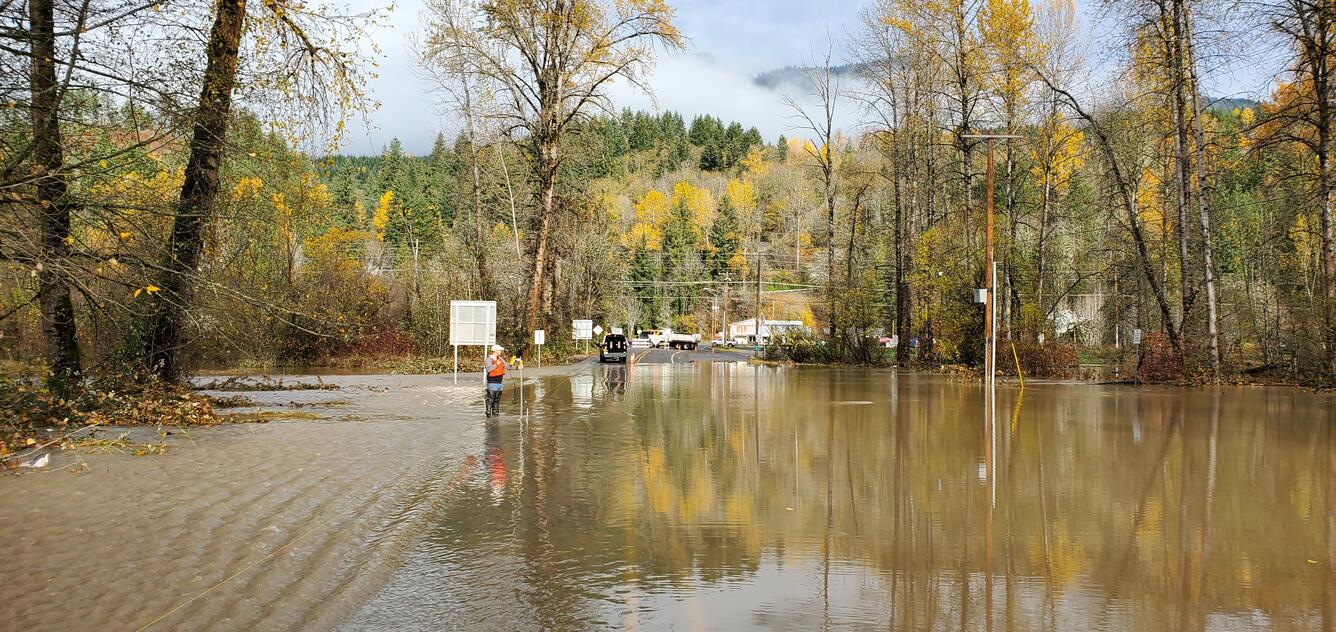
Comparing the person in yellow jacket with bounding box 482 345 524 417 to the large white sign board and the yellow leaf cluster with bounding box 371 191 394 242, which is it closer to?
the large white sign board

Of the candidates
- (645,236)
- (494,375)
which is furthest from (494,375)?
Result: (645,236)

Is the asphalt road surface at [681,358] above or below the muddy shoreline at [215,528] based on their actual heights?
above

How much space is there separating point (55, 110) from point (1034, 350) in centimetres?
3599

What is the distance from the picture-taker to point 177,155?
12.4 metres

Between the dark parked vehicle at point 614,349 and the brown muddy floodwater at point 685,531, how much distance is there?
3989cm

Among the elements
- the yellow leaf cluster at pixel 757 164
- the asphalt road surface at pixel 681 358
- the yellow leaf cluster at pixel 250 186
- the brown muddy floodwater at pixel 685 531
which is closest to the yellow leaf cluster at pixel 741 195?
the yellow leaf cluster at pixel 757 164

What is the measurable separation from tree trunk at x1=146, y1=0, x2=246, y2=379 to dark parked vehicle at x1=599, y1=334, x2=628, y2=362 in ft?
127

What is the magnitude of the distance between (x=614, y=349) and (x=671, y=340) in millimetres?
44355

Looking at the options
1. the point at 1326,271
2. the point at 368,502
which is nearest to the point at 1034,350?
the point at 1326,271

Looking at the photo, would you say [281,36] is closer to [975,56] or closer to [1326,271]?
[1326,271]

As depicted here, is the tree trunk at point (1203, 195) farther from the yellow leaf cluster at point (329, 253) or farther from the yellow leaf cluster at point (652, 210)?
the yellow leaf cluster at point (652, 210)

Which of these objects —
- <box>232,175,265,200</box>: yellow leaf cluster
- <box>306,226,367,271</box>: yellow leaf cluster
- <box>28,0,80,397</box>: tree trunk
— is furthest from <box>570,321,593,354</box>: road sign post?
<box>28,0,80,397</box>: tree trunk

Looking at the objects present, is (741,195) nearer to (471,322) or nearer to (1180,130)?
(1180,130)

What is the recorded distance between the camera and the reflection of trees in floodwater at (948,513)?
6.83 metres
